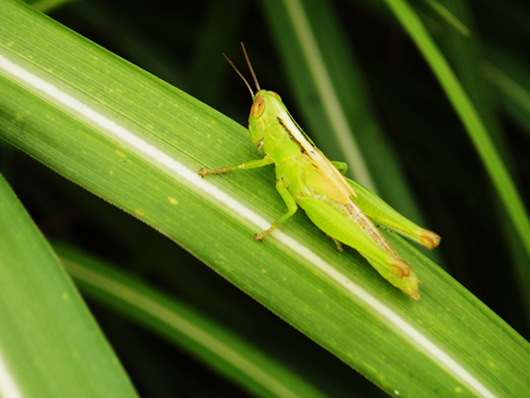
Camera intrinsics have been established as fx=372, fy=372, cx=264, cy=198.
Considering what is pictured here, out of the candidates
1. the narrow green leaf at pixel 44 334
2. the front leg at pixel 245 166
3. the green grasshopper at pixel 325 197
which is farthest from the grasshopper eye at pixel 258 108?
the narrow green leaf at pixel 44 334

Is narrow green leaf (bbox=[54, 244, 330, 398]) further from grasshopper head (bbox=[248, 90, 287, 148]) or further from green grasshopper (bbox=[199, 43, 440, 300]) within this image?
grasshopper head (bbox=[248, 90, 287, 148])

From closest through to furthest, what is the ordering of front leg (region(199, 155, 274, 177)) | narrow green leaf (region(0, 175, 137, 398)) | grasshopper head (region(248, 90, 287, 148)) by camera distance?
1. narrow green leaf (region(0, 175, 137, 398))
2. front leg (region(199, 155, 274, 177))
3. grasshopper head (region(248, 90, 287, 148))

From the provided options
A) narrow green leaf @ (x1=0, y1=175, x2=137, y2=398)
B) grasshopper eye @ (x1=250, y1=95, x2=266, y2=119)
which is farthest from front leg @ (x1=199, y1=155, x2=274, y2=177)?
narrow green leaf @ (x1=0, y1=175, x2=137, y2=398)

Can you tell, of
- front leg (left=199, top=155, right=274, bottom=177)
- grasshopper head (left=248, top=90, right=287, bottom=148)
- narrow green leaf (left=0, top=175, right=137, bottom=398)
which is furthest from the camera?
grasshopper head (left=248, top=90, right=287, bottom=148)

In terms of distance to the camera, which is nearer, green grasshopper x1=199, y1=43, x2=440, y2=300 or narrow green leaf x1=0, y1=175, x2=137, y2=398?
narrow green leaf x1=0, y1=175, x2=137, y2=398

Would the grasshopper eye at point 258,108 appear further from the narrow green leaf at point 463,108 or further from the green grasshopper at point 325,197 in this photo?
the narrow green leaf at point 463,108

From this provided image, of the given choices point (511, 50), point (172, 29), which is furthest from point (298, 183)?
point (511, 50)

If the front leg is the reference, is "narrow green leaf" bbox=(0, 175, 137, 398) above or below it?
below

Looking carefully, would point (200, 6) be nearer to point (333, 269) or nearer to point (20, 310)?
point (333, 269)

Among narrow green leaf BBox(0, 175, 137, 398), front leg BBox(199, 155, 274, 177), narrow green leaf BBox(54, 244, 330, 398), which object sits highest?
front leg BBox(199, 155, 274, 177)
